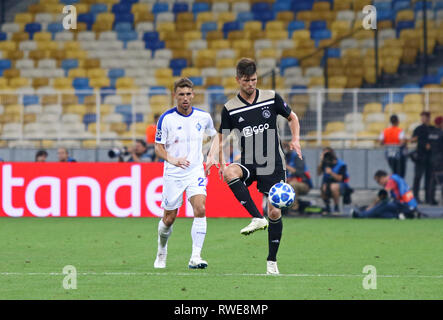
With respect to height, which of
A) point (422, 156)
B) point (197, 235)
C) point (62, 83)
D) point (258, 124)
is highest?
point (62, 83)

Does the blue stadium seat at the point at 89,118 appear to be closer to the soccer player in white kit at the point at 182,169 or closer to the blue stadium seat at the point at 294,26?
the blue stadium seat at the point at 294,26

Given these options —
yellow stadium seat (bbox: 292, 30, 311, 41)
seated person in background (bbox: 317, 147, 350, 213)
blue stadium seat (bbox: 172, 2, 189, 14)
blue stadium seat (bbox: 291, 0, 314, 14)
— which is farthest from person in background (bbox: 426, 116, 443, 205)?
blue stadium seat (bbox: 172, 2, 189, 14)

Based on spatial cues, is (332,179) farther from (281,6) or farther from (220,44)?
(281,6)

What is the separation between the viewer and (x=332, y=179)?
19234 mm

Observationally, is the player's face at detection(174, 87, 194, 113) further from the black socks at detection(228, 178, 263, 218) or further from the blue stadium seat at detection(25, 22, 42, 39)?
the blue stadium seat at detection(25, 22, 42, 39)

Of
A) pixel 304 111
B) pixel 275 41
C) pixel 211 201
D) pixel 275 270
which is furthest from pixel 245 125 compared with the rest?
pixel 275 41

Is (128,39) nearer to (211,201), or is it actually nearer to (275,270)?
(211,201)

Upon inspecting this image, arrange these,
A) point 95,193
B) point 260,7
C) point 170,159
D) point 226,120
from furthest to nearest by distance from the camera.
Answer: point 260,7, point 95,193, point 170,159, point 226,120

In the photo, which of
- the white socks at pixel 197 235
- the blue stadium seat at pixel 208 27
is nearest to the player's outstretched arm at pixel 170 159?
the white socks at pixel 197 235

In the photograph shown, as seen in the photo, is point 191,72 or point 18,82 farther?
point 18,82

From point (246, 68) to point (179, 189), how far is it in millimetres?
1672

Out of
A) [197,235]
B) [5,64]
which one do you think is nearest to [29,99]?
[5,64]

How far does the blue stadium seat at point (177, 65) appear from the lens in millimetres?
26453

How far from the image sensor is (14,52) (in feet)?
89.8
